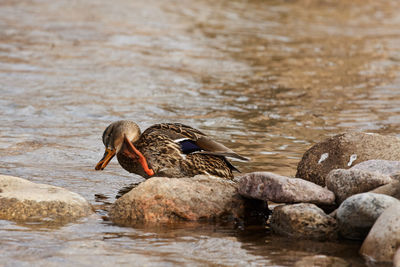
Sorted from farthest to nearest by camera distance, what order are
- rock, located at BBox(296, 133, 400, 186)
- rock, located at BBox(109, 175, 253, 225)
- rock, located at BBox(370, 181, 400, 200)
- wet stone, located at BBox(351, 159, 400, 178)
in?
rock, located at BBox(296, 133, 400, 186)
wet stone, located at BBox(351, 159, 400, 178)
rock, located at BBox(109, 175, 253, 225)
rock, located at BBox(370, 181, 400, 200)

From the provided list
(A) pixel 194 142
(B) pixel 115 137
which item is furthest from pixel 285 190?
(B) pixel 115 137

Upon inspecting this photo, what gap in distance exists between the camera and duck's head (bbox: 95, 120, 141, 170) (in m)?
7.46

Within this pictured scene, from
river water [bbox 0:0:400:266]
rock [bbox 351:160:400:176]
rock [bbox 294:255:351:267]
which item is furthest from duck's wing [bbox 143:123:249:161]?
rock [bbox 294:255:351:267]

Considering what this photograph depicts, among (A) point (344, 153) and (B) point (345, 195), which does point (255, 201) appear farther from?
(A) point (344, 153)

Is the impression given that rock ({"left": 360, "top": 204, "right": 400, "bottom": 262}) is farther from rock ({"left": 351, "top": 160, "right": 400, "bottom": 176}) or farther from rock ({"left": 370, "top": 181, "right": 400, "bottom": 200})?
rock ({"left": 351, "top": 160, "right": 400, "bottom": 176})

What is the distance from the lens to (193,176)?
745 cm

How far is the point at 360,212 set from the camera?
601 centimetres

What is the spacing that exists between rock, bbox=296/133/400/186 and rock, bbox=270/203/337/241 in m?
1.19

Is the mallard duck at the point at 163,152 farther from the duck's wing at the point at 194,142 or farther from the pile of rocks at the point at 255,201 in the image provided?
the pile of rocks at the point at 255,201

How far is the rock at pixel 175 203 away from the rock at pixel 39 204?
0.99ft

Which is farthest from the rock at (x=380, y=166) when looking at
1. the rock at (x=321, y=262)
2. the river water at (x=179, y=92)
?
the rock at (x=321, y=262)

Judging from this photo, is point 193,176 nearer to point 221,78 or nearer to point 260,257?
point 260,257

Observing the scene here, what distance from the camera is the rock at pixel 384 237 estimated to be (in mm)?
5523

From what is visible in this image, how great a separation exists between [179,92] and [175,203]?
24.5ft
